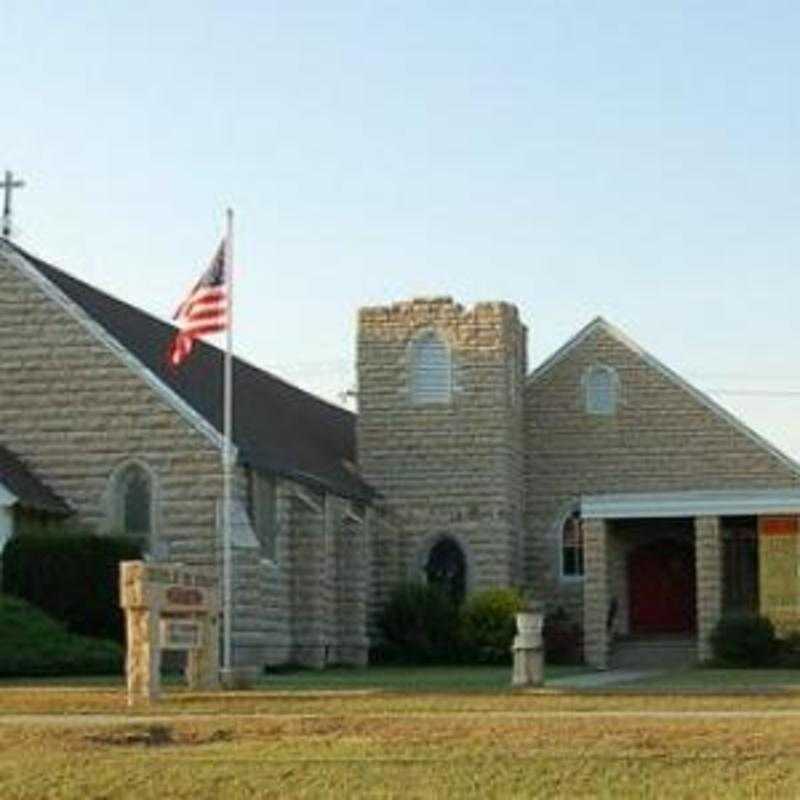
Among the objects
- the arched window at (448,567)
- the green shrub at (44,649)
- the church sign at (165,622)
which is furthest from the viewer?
the arched window at (448,567)

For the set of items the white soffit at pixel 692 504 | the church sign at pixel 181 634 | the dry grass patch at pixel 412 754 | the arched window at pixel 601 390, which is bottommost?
the dry grass patch at pixel 412 754

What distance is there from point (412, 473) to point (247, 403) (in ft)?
14.5

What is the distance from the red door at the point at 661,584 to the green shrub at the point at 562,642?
3054 mm

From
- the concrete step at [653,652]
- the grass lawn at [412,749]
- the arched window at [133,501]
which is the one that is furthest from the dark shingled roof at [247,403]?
the grass lawn at [412,749]

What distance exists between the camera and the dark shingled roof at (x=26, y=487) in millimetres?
38500

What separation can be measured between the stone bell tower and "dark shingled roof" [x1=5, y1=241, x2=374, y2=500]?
1231 millimetres

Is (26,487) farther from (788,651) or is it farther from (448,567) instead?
(788,651)

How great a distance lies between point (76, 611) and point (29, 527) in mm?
2479

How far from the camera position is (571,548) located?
161 ft

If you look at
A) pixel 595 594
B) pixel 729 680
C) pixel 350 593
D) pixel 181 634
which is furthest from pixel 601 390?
pixel 181 634

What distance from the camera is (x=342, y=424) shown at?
185 feet

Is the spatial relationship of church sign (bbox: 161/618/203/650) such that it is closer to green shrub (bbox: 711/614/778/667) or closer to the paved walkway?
the paved walkway

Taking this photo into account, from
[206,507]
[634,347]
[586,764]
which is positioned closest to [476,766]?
[586,764]

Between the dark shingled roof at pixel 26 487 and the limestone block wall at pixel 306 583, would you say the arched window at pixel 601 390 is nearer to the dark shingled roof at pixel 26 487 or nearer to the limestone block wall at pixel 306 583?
the limestone block wall at pixel 306 583
